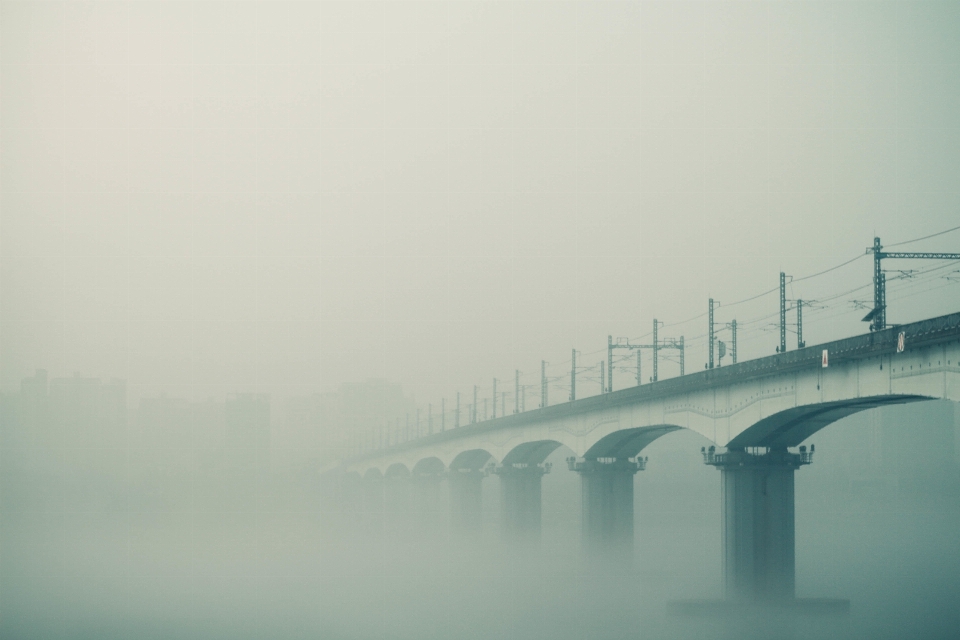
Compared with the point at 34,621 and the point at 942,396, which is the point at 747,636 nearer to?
the point at 942,396

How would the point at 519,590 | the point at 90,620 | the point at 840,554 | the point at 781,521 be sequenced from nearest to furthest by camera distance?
1. the point at 781,521
2. the point at 90,620
3. the point at 519,590
4. the point at 840,554

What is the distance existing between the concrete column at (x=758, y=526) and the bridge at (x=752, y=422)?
0.15 ft

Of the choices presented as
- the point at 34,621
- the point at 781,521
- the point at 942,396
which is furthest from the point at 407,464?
the point at 942,396

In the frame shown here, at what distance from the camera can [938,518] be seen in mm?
137000

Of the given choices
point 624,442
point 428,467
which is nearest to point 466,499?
point 428,467

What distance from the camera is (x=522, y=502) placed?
283 ft

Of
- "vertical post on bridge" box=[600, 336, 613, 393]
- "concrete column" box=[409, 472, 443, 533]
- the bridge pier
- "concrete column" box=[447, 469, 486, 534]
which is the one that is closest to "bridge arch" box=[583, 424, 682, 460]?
the bridge pier

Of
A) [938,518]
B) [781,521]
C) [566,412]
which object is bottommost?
[938,518]

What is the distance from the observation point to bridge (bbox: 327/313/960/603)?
31938 millimetres

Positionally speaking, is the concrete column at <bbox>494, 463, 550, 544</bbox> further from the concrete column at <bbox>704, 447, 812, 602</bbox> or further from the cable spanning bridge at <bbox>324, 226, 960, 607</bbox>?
the concrete column at <bbox>704, 447, 812, 602</bbox>

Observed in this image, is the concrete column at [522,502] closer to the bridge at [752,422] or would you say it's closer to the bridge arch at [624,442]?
the bridge at [752,422]

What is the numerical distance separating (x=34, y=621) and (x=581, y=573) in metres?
31.9

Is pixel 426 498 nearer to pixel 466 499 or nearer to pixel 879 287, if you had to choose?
pixel 466 499

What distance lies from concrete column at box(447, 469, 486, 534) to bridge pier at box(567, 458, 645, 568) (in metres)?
40.5
